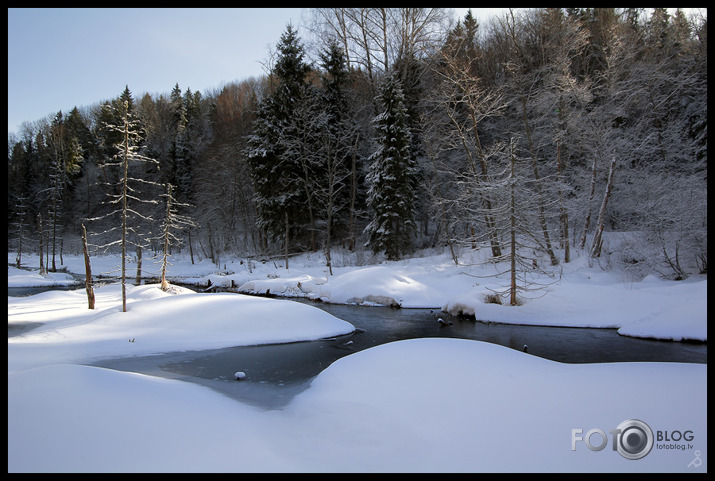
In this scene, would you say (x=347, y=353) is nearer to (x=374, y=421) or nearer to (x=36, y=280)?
(x=374, y=421)

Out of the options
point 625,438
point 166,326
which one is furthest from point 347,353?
point 625,438

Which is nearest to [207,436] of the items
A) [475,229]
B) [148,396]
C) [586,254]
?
[148,396]

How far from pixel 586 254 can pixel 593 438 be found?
1824cm

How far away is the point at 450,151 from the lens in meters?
28.2

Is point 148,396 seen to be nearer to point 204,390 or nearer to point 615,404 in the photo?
point 204,390

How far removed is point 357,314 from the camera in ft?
51.9

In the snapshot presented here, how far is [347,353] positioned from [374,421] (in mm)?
5449

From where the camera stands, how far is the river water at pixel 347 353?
7.30 metres

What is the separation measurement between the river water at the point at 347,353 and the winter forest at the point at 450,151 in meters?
3.35

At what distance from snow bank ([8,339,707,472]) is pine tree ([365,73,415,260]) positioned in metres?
18.7

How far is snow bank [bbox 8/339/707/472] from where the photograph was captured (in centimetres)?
335

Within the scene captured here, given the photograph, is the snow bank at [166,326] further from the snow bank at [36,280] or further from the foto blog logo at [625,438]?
the snow bank at [36,280]

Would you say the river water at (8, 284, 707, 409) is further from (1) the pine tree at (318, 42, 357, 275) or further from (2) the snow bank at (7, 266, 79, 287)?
(2) the snow bank at (7, 266, 79, 287)

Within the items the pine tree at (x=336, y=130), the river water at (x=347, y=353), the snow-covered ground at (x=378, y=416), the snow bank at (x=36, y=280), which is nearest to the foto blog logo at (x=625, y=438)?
the snow-covered ground at (x=378, y=416)
